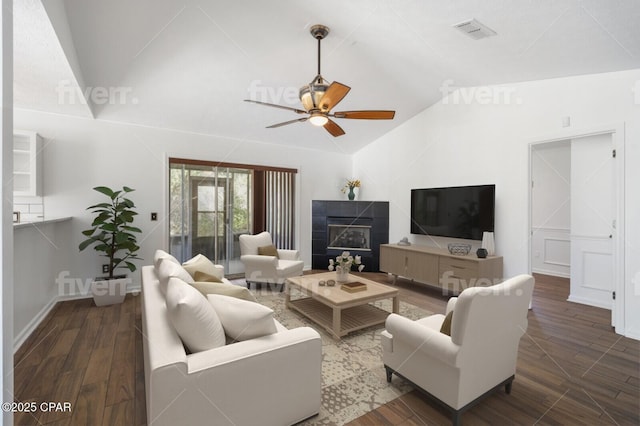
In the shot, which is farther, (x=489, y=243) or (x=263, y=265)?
(x=263, y=265)

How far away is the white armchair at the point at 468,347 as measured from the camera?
160cm

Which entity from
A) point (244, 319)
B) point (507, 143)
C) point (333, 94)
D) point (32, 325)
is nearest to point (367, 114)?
point (333, 94)

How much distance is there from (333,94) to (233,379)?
222 cm

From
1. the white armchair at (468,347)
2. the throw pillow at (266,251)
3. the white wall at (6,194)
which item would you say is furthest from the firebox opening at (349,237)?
the white wall at (6,194)

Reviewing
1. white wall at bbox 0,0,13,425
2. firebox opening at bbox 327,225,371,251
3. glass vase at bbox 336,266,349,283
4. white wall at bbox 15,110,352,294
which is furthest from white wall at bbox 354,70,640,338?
white wall at bbox 0,0,13,425

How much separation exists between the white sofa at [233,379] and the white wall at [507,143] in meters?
3.38

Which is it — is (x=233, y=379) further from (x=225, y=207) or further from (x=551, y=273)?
(x=551, y=273)

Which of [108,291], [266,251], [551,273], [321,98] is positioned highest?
[321,98]

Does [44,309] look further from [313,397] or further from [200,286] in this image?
[313,397]

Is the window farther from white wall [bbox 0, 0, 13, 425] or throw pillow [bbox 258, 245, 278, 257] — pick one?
white wall [bbox 0, 0, 13, 425]

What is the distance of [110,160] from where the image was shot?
4.09 meters

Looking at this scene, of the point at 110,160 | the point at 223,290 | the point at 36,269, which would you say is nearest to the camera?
the point at 223,290

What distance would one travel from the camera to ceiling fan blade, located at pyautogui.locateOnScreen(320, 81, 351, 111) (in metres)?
2.42

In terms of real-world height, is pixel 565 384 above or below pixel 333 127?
below
